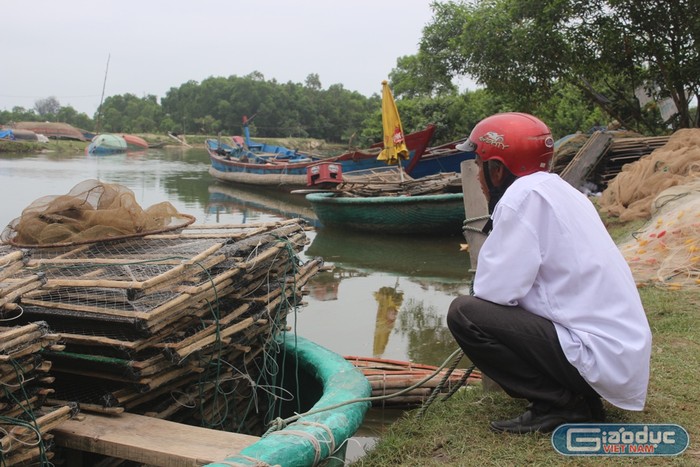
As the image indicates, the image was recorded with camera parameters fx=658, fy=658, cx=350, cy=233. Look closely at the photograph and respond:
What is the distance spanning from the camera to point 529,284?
8.76 feet

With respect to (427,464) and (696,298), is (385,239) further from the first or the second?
(427,464)

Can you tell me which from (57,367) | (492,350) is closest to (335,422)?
(492,350)

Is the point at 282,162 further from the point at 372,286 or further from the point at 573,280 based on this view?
the point at 573,280

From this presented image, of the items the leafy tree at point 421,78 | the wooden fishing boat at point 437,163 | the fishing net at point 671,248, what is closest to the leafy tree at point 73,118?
the leafy tree at point 421,78

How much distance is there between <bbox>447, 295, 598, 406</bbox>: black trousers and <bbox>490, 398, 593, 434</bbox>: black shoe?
52 millimetres

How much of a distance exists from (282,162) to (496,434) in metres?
24.6

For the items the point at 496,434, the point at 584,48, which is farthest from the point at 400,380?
the point at 584,48

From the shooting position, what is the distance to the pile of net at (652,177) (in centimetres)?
950

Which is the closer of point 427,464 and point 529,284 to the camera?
point 529,284

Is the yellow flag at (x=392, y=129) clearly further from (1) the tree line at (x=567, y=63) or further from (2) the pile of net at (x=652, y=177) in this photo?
(2) the pile of net at (x=652, y=177)

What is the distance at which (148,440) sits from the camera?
2.97 meters

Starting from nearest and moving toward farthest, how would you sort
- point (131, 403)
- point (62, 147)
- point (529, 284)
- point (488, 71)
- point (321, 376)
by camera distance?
point (529, 284) < point (131, 403) < point (321, 376) < point (488, 71) < point (62, 147)

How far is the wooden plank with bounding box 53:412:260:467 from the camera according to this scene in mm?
2846

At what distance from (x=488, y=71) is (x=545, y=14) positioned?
216 cm
